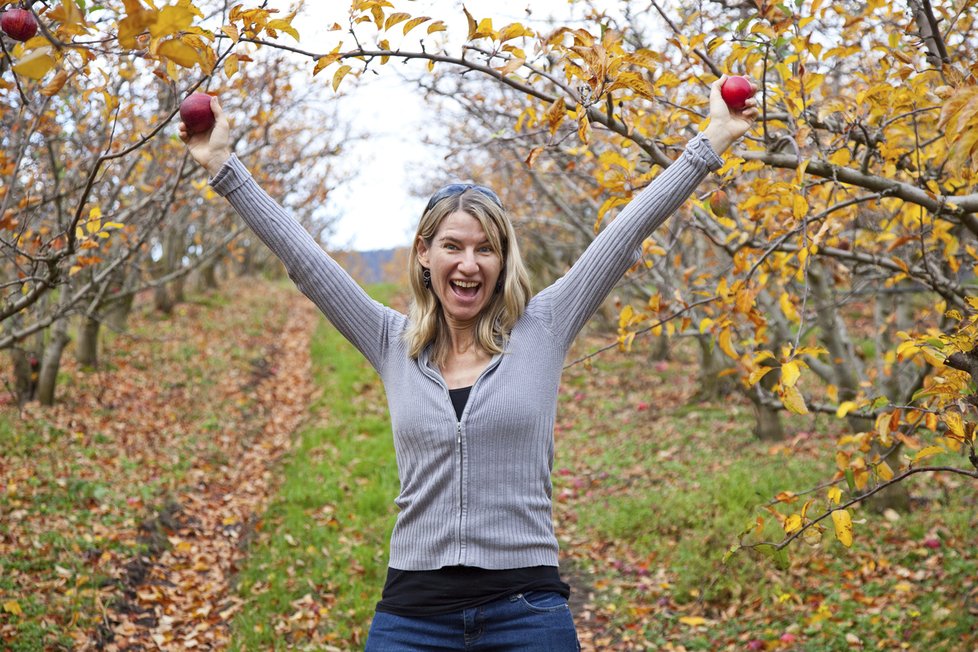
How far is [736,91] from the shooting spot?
226cm

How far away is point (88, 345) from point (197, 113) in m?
10.4

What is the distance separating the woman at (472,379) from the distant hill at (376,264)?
40.0 meters

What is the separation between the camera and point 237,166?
2.30 m

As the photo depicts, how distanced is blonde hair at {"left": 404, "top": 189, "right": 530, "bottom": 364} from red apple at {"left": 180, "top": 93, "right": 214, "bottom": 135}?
0.66 m

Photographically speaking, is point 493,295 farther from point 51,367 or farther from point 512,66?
point 51,367

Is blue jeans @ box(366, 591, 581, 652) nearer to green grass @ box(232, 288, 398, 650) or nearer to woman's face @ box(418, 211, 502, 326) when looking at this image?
woman's face @ box(418, 211, 502, 326)

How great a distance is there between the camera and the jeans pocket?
2035 mm

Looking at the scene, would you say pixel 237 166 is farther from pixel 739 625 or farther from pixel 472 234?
pixel 739 625

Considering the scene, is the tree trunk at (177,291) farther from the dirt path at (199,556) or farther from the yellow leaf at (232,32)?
the yellow leaf at (232,32)

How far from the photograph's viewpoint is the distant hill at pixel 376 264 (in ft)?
151

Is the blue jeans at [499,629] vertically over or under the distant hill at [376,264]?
under

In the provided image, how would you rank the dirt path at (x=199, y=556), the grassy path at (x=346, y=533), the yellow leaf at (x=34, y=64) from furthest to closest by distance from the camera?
the dirt path at (x=199, y=556) → the grassy path at (x=346, y=533) → the yellow leaf at (x=34, y=64)

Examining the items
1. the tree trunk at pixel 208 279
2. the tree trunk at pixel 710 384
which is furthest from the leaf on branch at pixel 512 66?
the tree trunk at pixel 208 279

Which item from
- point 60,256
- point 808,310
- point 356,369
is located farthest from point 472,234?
point 356,369
